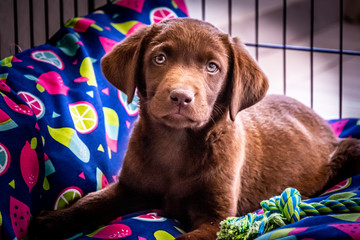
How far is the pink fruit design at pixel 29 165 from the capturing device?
2.04m

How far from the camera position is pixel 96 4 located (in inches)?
143

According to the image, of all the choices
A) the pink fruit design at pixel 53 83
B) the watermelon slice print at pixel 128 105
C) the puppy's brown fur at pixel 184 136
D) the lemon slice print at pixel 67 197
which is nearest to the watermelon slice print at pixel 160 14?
the watermelon slice print at pixel 128 105

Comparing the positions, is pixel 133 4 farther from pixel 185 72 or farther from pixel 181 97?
pixel 181 97

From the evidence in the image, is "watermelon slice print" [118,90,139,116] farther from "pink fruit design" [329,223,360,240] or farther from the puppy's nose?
"pink fruit design" [329,223,360,240]

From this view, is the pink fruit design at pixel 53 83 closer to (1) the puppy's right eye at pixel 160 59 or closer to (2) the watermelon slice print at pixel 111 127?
(2) the watermelon slice print at pixel 111 127

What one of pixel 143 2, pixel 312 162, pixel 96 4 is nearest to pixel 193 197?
pixel 312 162

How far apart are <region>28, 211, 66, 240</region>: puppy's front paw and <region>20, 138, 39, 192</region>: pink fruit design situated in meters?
0.15

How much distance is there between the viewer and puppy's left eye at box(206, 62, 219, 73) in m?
2.05

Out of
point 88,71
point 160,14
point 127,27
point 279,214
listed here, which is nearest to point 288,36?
point 160,14

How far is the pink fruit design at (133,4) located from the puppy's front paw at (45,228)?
161 cm

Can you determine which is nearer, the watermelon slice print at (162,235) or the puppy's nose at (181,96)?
the puppy's nose at (181,96)

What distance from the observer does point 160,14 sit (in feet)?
10.7

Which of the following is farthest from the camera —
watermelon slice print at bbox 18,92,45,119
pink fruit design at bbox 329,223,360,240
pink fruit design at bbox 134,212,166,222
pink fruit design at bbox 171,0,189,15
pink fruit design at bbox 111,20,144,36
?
pink fruit design at bbox 171,0,189,15

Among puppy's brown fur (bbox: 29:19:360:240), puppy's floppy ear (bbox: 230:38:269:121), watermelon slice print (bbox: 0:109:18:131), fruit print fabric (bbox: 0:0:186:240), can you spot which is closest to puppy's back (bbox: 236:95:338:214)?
puppy's brown fur (bbox: 29:19:360:240)
